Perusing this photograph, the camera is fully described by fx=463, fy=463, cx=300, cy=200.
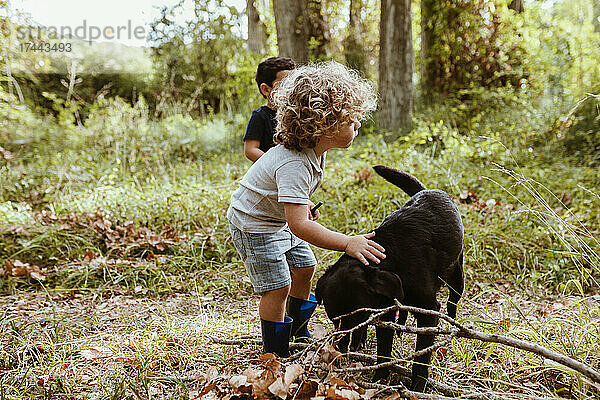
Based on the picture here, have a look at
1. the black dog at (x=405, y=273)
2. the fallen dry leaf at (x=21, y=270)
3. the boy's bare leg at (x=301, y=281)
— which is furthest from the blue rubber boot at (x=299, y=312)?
the fallen dry leaf at (x=21, y=270)

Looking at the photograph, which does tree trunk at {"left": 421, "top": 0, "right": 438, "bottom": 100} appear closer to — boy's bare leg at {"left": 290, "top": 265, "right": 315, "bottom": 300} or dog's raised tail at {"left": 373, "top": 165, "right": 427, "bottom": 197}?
dog's raised tail at {"left": 373, "top": 165, "right": 427, "bottom": 197}

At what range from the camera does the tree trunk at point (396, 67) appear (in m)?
7.19

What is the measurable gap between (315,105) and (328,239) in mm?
583

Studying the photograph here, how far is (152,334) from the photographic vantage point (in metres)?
2.69

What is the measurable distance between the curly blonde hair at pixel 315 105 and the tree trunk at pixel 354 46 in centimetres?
717

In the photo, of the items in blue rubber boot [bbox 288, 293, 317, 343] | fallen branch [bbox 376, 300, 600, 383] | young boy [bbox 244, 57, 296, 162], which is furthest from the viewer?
young boy [bbox 244, 57, 296, 162]

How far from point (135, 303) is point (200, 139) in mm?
4818

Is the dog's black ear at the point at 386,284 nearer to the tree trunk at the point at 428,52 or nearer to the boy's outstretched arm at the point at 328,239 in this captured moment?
the boy's outstretched arm at the point at 328,239

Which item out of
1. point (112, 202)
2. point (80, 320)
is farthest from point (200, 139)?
point (80, 320)

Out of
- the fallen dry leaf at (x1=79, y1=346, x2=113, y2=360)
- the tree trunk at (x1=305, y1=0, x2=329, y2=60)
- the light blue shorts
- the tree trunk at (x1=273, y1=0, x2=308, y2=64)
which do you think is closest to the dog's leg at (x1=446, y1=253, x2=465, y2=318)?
the light blue shorts

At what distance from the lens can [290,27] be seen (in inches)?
285

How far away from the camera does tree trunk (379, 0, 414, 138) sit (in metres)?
7.19

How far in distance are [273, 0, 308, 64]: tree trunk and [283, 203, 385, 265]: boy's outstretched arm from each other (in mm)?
5650

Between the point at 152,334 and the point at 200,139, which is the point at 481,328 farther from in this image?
the point at 200,139
